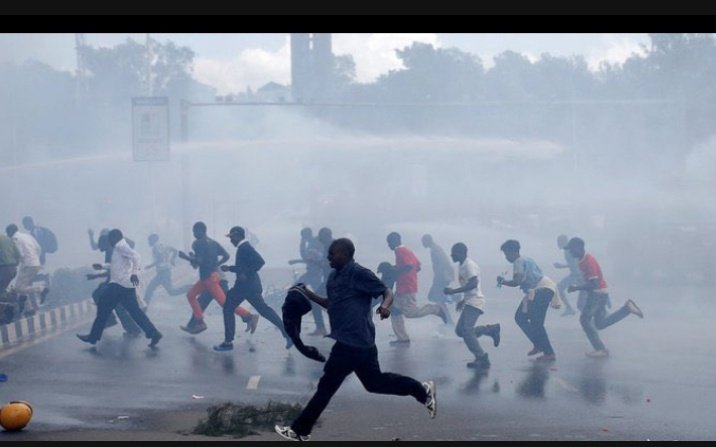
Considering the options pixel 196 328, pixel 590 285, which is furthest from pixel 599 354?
pixel 196 328

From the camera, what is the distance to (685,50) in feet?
128

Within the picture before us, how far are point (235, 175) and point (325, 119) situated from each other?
195 inches

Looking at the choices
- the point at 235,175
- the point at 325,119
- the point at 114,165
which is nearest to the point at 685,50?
the point at 325,119

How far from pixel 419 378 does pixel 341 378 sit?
417 centimetres

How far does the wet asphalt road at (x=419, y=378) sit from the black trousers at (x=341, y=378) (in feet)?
2.51

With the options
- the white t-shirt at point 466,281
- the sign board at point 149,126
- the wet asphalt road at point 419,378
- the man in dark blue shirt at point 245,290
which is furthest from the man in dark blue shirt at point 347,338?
the sign board at point 149,126

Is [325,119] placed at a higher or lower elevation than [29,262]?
higher

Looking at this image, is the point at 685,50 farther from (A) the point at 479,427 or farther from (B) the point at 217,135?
(A) the point at 479,427

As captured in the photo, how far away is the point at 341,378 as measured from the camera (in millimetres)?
7574

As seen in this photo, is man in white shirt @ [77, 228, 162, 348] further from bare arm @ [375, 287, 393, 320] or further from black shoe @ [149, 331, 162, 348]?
bare arm @ [375, 287, 393, 320]

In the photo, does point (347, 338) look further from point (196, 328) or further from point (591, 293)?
point (196, 328)

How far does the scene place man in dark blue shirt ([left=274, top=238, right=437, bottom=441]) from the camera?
752 centimetres

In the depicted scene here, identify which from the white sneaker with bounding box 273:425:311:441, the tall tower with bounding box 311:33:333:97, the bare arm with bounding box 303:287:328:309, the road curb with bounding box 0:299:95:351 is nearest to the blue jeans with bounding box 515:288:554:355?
the bare arm with bounding box 303:287:328:309

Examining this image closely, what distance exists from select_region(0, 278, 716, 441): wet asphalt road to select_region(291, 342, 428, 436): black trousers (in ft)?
2.51
